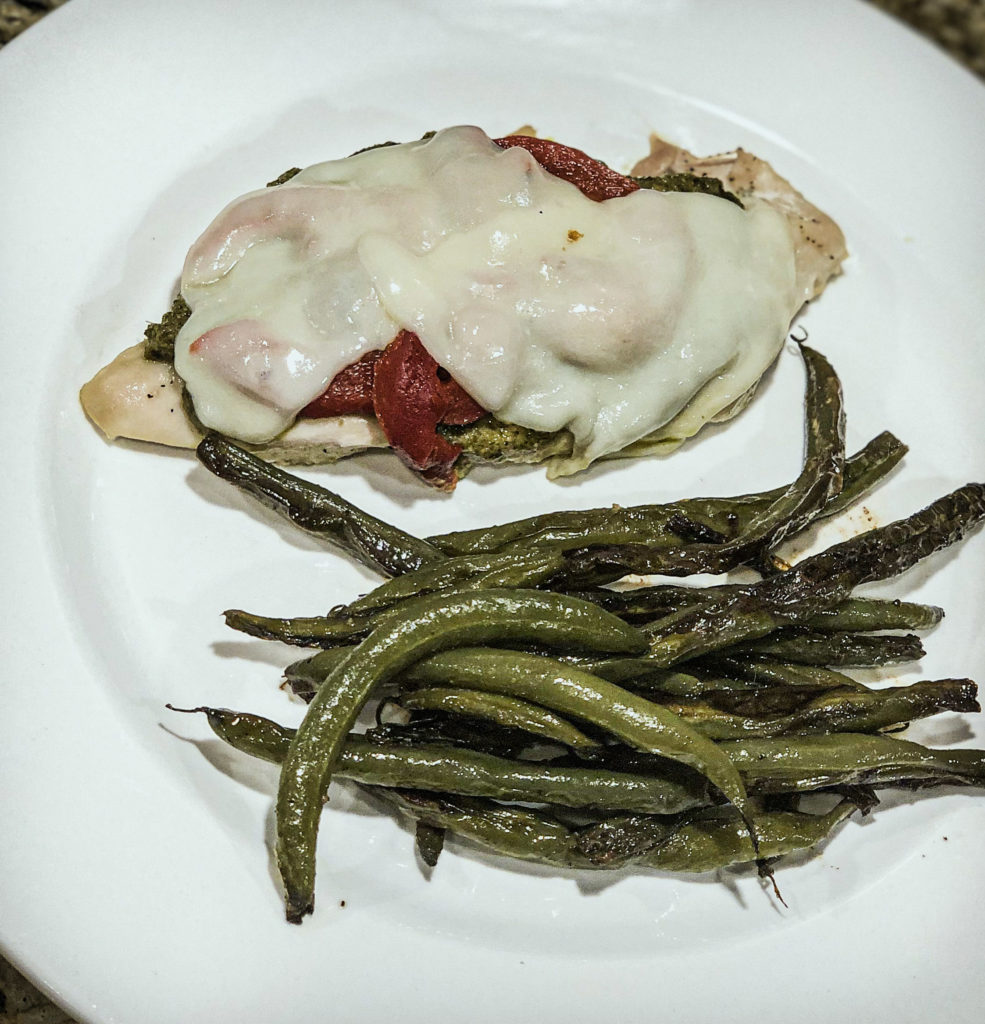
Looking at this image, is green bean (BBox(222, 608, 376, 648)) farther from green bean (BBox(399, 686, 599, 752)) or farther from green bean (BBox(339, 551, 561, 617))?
green bean (BBox(399, 686, 599, 752))

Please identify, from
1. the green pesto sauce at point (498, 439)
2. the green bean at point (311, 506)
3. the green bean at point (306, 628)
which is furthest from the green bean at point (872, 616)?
the green bean at point (306, 628)

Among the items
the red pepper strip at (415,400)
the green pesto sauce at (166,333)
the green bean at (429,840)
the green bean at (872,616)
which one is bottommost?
the green bean at (429,840)

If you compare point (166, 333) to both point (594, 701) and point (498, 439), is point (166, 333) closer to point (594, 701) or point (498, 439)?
point (498, 439)

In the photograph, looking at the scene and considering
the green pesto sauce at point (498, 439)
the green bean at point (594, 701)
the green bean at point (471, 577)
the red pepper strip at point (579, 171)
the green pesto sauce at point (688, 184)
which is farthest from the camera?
the green pesto sauce at point (688, 184)

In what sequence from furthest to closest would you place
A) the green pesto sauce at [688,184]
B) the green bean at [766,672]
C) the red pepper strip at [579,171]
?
the green pesto sauce at [688,184], the red pepper strip at [579,171], the green bean at [766,672]

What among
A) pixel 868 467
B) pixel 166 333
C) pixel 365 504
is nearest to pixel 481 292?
pixel 365 504

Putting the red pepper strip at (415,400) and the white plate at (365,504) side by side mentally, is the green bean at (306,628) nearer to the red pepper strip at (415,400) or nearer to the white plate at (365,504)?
the white plate at (365,504)
